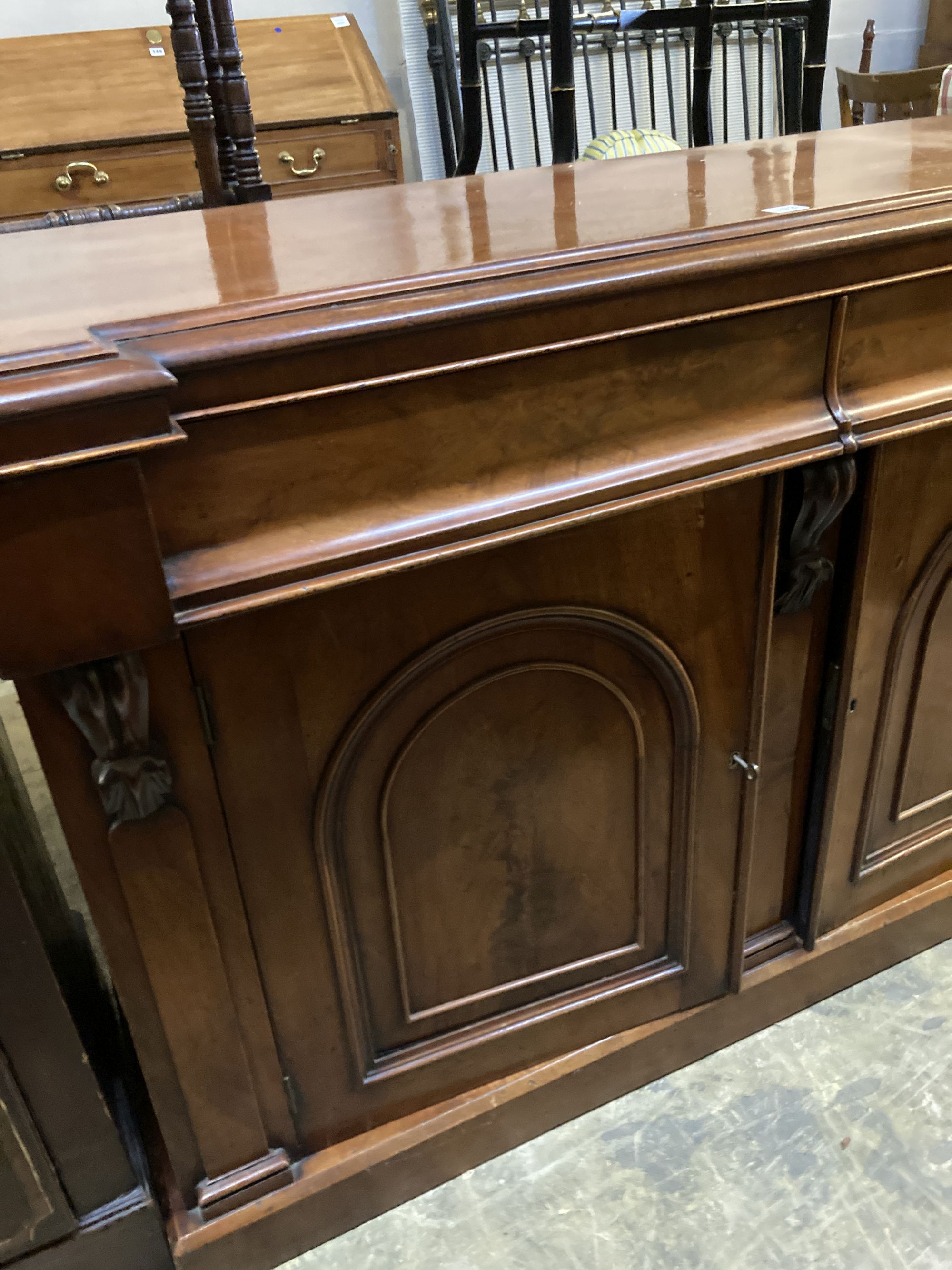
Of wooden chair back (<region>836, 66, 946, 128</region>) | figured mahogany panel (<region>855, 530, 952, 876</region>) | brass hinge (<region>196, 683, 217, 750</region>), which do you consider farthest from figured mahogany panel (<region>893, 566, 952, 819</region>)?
wooden chair back (<region>836, 66, 946, 128</region>)

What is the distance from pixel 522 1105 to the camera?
96 cm

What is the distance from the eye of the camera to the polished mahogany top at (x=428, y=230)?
0.59 m

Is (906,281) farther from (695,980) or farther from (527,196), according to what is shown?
(695,980)

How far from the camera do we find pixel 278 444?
0.55 m

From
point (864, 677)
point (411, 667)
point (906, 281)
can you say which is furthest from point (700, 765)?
point (906, 281)

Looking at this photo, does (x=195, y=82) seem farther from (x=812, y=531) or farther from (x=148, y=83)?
(x=148, y=83)

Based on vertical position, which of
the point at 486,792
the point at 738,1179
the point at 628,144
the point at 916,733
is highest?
the point at 628,144

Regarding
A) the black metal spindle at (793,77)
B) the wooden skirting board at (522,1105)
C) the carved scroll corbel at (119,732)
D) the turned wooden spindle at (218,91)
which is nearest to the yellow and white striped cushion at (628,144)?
the black metal spindle at (793,77)

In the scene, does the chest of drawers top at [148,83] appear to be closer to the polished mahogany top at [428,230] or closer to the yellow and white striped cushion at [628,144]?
the yellow and white striped cushion at [628,144]

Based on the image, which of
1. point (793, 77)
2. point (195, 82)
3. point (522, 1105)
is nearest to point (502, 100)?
point (793, 77)

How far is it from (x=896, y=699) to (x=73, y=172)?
278 cm

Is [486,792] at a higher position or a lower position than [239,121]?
lower

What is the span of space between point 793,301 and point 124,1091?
92 centimetres

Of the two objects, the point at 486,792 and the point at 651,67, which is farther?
the point at 651,67
